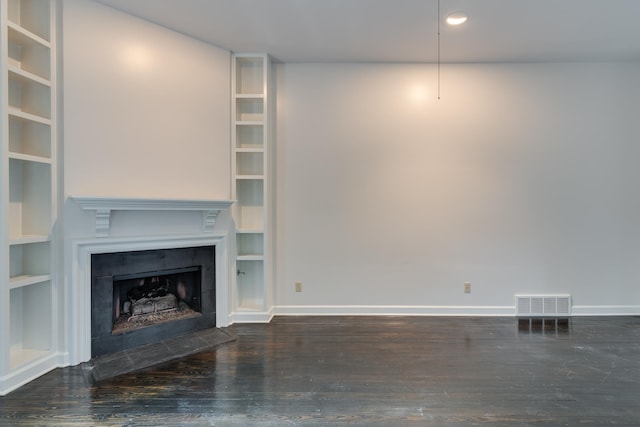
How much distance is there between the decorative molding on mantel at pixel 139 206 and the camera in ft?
8.02

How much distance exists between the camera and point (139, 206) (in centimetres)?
264

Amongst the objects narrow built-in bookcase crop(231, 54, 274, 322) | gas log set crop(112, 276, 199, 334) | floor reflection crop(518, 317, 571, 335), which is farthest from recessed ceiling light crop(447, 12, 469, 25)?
gas log set crop(112, 276, 199, 334)

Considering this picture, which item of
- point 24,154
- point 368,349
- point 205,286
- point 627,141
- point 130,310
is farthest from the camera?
point 627,141

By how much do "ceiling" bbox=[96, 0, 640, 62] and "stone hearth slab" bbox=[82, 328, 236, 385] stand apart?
2.94 m

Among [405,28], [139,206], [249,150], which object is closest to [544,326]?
[405,28]

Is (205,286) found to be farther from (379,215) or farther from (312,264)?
(379,215)

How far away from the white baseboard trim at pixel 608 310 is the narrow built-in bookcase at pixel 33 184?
5209mm

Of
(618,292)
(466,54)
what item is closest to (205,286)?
(466,54)

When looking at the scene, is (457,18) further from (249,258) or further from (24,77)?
(24,77)

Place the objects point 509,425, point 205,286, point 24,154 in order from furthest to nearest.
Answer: point 205,286
point 24,154
point 509,425

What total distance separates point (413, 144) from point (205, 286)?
279 centimetres

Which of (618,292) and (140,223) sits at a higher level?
(140,223)

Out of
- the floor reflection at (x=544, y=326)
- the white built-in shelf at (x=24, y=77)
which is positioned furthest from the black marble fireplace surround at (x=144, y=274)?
the floor reflection at (x=544, y=326)

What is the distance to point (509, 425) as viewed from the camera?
1772mm
